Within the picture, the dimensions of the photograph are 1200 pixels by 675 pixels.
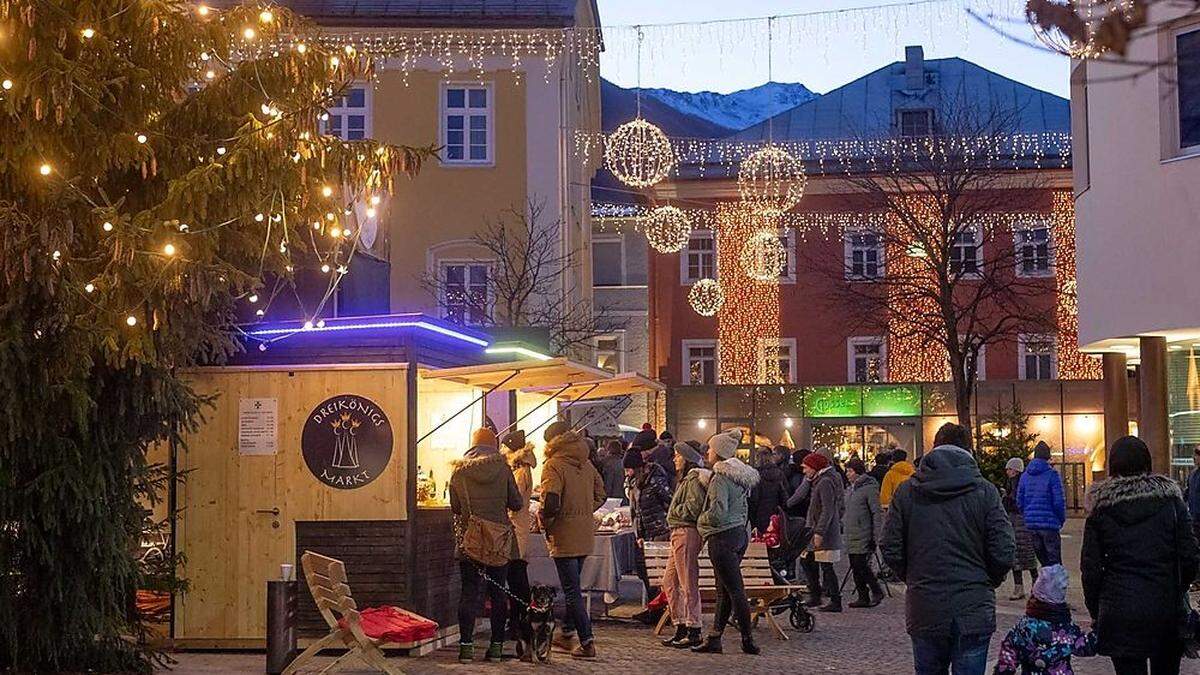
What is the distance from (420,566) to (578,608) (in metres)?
1.40

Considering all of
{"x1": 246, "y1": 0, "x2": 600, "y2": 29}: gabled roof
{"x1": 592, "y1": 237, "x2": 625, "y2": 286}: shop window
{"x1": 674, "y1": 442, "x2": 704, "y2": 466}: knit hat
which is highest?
{"x1": 246, "y1": 0, "x2": 600, "y2": 29}: gabled roof

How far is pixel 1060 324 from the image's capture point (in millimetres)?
44531

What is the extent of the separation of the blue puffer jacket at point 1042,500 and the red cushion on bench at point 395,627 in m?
8.01

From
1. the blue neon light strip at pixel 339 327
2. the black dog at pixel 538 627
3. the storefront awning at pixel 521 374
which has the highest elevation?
the blue neon light strip at pixel 339 327

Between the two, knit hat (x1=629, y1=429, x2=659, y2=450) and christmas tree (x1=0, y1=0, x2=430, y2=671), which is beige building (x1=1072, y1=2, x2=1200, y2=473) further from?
christmas tree (x1=0, y1=0, x2=430, y2=671)

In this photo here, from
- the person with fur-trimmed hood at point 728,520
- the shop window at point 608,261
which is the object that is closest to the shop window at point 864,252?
the shop window at point 608,261

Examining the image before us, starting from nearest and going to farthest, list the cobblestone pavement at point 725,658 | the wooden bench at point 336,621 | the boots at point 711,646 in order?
the wooden bench at point 336,621 < the cobblestone pavement at point 725,658 < the boots at point 711,646

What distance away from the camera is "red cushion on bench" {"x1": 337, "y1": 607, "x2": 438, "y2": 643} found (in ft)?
40.8

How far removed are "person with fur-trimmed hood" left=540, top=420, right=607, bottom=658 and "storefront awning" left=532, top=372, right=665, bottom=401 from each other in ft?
11.6

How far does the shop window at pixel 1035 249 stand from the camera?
44.5 metres

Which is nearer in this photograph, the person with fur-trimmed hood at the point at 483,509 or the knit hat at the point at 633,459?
the person with fur-trimmed hood at the point at 483,509

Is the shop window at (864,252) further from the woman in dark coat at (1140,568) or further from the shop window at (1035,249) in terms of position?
the woman in dark coat at (1140,568)

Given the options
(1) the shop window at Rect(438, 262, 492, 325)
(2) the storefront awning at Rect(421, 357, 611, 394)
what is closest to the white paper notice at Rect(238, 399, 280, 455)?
(2) the storefront awning at Rect(421, 357, 611, 394)

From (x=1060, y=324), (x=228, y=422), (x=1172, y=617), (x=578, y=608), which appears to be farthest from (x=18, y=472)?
(x=1060, y=324)
